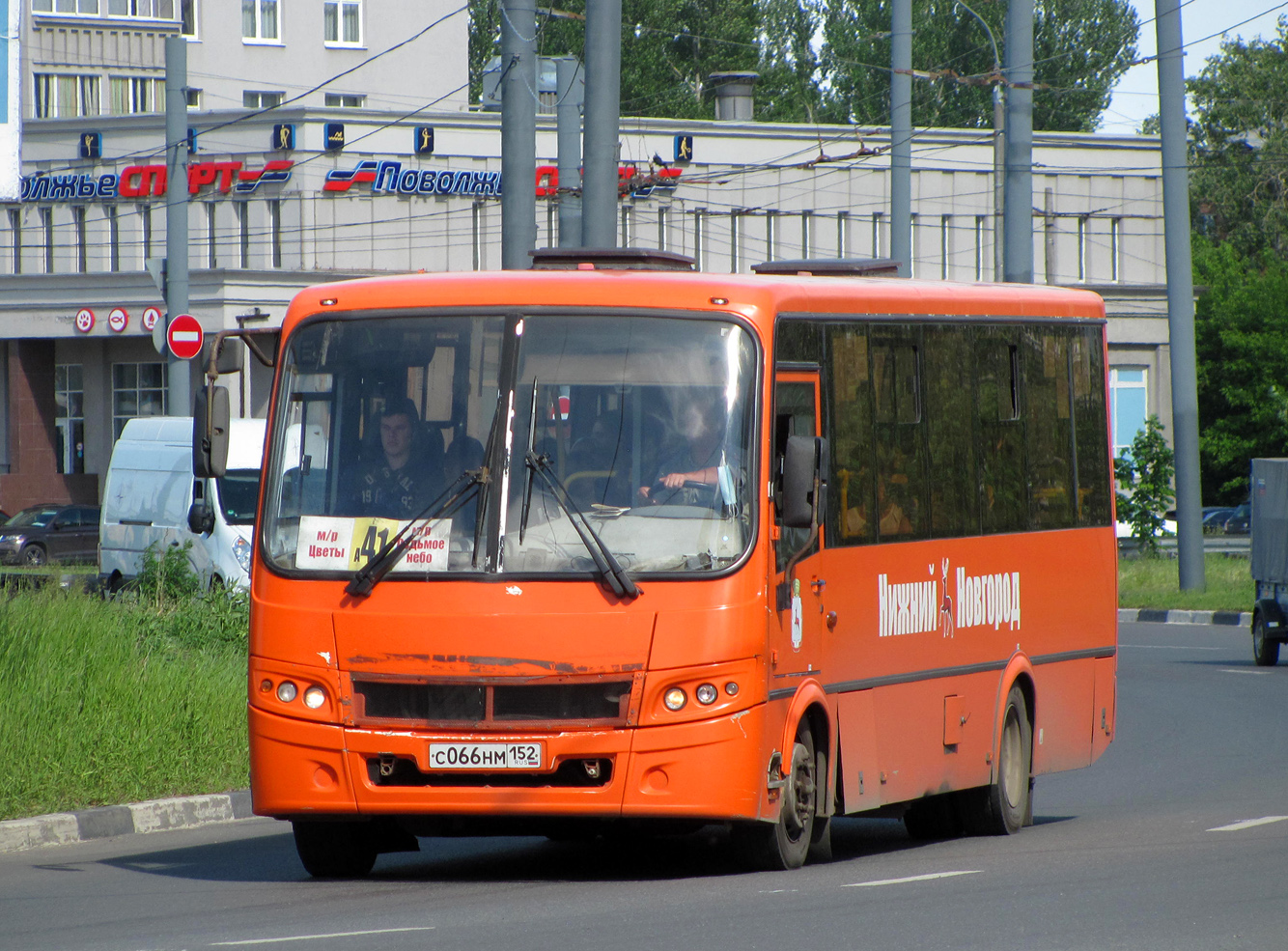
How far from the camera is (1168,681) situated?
22266mm

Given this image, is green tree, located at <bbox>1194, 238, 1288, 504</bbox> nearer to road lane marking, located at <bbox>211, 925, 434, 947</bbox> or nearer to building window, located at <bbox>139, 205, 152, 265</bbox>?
building window, located at <bbox>139, 205, 152, 265</bbox>

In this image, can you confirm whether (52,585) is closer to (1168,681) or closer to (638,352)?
(638,352)

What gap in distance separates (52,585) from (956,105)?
2344 inches

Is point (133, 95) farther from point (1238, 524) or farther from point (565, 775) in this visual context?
point (565, 775)

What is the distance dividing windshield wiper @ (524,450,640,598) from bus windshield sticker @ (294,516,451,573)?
0.44 metres

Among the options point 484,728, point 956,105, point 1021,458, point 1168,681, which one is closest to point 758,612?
point 484,728

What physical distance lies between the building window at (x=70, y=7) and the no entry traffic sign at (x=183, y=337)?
43254 mm

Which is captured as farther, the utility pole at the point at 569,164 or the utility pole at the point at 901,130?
the utility pole at the point at 901,130

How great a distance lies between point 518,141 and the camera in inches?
629

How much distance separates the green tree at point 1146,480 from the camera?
3681 centimetres

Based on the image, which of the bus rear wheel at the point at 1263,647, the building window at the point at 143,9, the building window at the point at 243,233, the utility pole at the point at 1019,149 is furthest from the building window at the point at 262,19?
the bus rear wheel at the point at 1263,647

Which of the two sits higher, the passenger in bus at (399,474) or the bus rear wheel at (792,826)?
the passenger in bus at (399,474)

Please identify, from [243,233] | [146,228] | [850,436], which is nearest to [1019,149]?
[850,436]

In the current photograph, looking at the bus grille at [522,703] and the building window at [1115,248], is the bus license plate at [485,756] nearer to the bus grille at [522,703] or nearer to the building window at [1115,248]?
the bus grille at [522,703]
